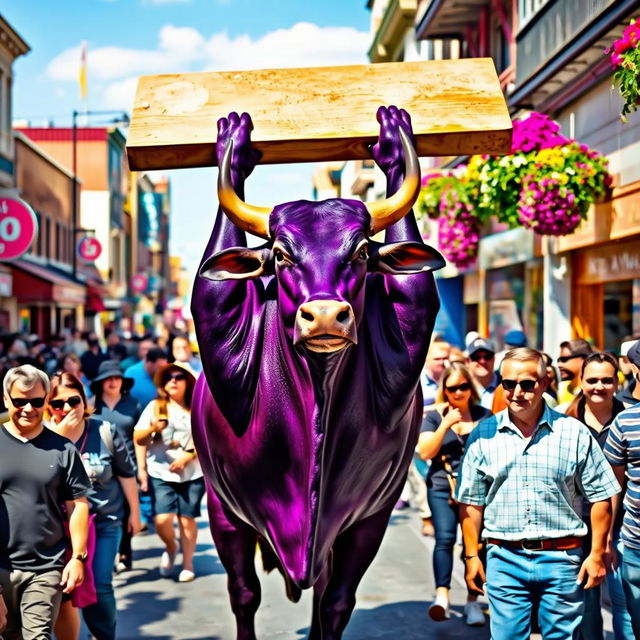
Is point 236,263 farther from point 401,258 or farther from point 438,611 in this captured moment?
point 438,611

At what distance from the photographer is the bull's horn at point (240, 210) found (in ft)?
13.7

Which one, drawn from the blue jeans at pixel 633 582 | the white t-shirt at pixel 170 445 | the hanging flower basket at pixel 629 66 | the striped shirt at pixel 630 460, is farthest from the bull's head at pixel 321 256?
the white t-shirt at pixel 170 445

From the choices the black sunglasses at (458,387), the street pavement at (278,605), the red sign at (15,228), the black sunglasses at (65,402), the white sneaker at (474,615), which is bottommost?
the street pavement at (278,605)

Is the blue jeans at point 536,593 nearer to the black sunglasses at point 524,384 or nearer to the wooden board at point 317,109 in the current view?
the black sunglasses at point 524,384

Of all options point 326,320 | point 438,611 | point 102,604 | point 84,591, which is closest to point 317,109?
point 326,320

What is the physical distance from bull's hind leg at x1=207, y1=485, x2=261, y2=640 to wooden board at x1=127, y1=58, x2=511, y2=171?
1.77 m

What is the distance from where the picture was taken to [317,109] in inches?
190

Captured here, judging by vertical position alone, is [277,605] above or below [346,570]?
below

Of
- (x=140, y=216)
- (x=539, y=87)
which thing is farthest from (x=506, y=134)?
(x=140, y=216)

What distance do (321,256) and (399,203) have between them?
0.57 m

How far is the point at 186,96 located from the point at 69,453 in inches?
78.4

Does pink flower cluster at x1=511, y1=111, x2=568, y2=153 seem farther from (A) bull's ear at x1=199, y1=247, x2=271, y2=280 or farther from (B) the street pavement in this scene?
(A) bull's ear at x1=199, y1=247, x2=271, y2=280

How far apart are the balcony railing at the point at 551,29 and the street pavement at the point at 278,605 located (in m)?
6.19

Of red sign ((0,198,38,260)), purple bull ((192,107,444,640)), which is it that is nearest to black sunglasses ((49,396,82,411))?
purple bull ((192,107,444,640))
